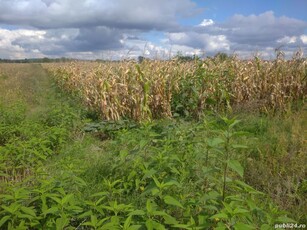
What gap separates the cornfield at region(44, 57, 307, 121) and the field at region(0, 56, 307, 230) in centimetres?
3

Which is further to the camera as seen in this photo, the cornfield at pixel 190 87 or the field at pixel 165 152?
the cornfield at pixel 190 87

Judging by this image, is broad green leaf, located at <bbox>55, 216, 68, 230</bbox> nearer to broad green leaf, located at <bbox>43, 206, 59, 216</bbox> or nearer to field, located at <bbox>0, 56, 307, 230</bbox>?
field, located at <bbox>0, 56, 307, 230</bbox>

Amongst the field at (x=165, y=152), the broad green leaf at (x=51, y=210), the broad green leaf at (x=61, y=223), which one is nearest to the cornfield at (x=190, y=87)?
the field at (x=165, y=152)

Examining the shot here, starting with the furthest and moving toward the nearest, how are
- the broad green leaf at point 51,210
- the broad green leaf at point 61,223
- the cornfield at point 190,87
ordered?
the cornfield at point 190,87, the broad green leaf at point 51,210, the broad green leaf at point 61,223

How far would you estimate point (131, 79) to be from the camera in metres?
9.36

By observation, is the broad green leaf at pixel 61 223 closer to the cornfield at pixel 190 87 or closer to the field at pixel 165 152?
the field at pixel 165 152

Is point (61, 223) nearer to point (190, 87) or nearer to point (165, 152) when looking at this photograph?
point (165, 152)

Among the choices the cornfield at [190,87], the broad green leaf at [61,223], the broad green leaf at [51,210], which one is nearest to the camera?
the broad green leaf at [61,223]

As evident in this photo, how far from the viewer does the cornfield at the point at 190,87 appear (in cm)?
925

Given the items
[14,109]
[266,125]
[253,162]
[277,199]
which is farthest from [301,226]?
[14,109]

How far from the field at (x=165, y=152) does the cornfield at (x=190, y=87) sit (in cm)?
3

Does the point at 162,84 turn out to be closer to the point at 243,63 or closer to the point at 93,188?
the point at 243,63

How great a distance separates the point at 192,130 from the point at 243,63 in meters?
5.79

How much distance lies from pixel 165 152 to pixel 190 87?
5584mm
